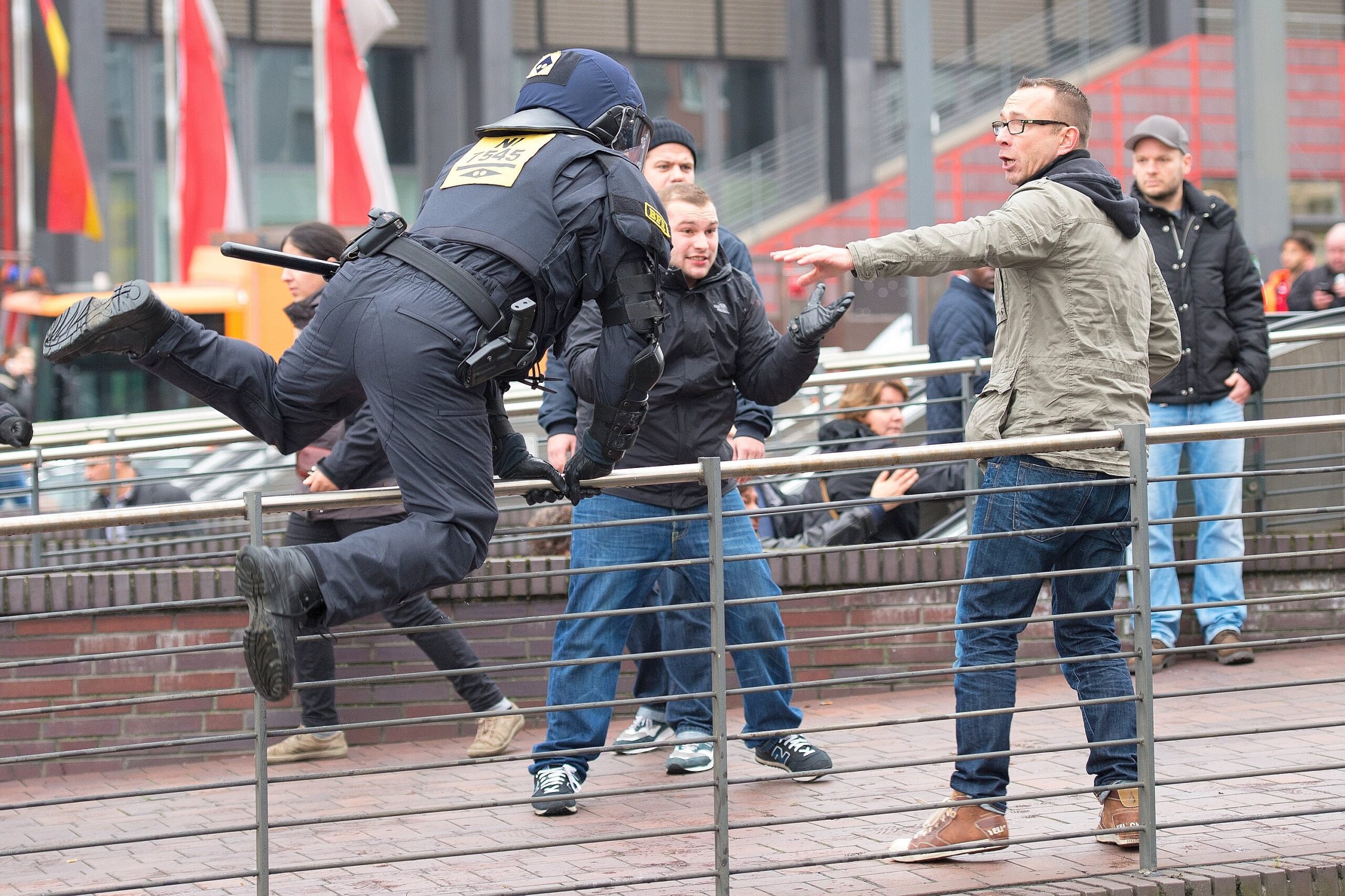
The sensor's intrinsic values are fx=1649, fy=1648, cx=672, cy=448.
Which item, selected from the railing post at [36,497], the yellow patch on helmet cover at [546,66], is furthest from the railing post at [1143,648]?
the railing post at [36,497]

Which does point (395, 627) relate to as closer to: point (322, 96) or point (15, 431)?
point (15, 431)

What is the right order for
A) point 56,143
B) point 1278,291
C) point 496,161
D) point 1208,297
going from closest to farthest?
point 496,161, point 1208,297, point 1278,291, point 56,143

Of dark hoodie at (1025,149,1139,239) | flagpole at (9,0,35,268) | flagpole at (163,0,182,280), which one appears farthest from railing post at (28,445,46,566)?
flagpole at (9,0,35,268)

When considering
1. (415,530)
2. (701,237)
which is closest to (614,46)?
(701,237)

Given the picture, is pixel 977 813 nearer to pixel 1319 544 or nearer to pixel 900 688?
pixel 900 688

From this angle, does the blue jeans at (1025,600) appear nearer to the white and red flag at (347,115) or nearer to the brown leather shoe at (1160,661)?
the brown leather shoe at (1160,661)

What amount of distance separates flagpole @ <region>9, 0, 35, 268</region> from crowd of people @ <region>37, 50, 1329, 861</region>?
1739 cm

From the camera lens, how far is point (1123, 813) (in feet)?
14.9

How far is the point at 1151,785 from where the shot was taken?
4387 mm

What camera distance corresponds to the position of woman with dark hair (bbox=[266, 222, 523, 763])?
239 inches

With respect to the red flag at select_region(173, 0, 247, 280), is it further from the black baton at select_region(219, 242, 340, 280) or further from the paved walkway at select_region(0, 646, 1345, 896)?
the black baton at select_region(219, 242, 340, 280)

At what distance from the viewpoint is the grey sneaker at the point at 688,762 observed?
5.81 m

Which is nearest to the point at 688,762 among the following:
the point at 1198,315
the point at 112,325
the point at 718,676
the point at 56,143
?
the point at 718,676

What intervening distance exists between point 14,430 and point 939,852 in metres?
2.83
